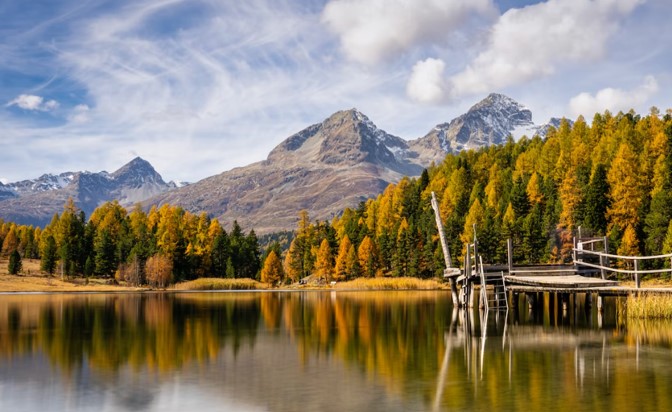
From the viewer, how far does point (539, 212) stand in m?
120

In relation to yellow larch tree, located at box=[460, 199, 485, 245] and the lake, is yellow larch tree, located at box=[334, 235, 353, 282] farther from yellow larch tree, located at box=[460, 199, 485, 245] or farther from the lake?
the lake

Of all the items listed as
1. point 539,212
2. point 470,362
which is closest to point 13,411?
point 470,362

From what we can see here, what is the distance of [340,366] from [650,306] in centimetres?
2558

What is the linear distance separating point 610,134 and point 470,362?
12738cm

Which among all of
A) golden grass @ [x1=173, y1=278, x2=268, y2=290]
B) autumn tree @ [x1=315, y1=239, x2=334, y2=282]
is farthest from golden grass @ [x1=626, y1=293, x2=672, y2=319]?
autumn tree @ [x1=315, y1=239, x2=334, y2=282]

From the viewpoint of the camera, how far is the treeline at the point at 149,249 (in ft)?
461

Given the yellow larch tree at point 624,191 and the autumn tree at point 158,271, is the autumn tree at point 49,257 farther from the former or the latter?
the yellow larch tree at point 624,191

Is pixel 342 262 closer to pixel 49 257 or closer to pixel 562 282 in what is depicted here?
pixel 49 257

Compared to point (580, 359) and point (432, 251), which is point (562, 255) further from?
point (580, 359)

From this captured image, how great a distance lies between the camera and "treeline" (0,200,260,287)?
141 m

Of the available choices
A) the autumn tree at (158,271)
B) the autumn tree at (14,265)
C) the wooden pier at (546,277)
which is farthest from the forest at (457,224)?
the wooden pier at (546,277)

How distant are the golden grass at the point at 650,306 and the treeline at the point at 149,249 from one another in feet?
340

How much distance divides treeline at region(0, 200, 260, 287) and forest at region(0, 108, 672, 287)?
0.98 ft

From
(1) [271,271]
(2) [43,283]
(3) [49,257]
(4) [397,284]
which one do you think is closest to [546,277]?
(4) [397,284]
